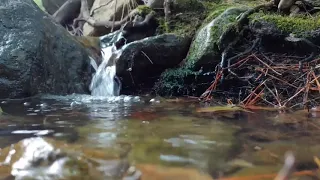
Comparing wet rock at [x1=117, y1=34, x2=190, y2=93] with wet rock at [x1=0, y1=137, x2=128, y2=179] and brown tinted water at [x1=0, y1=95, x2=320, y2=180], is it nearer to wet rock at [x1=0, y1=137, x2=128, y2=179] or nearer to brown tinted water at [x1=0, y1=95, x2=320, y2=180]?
brown tinted water at [x1=0, y1=95, x2=320, y2=180]

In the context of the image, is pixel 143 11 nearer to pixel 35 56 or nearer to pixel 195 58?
pixel 195 58

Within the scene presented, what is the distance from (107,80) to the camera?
4.67m

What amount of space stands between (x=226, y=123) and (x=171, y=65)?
2.36 m

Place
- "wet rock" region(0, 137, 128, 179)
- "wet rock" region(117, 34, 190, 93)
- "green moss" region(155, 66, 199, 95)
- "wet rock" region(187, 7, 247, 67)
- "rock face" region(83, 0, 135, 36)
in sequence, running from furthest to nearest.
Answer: "rock face" region(83, 0, 135, 36) < "wet rock" region(117, 34, 190, 93) < "green moss" region(155, 66, 199, 95) < "wet rock" region(187, 7, 247, 67) < "wet rock" region(0, 137, 128, 179)

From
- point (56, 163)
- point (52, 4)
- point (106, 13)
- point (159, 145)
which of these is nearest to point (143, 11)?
point (106, 13)

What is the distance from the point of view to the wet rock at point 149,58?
4246mm

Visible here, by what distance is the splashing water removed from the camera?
4574 millimetres

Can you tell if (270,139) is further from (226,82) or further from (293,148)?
(226,82)

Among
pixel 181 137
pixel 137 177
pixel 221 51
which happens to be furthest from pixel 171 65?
pixel 137 177

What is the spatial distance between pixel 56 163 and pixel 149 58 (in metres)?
3.15

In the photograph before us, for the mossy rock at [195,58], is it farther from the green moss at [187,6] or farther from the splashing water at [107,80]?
the green moss at [187,6]

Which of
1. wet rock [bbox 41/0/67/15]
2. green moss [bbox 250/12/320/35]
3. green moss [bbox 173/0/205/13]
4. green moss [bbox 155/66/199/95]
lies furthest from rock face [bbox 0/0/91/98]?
wet rock [bbox 41/0/67/15]

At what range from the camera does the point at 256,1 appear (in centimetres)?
501

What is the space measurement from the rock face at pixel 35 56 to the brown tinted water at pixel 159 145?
1.65 meters
